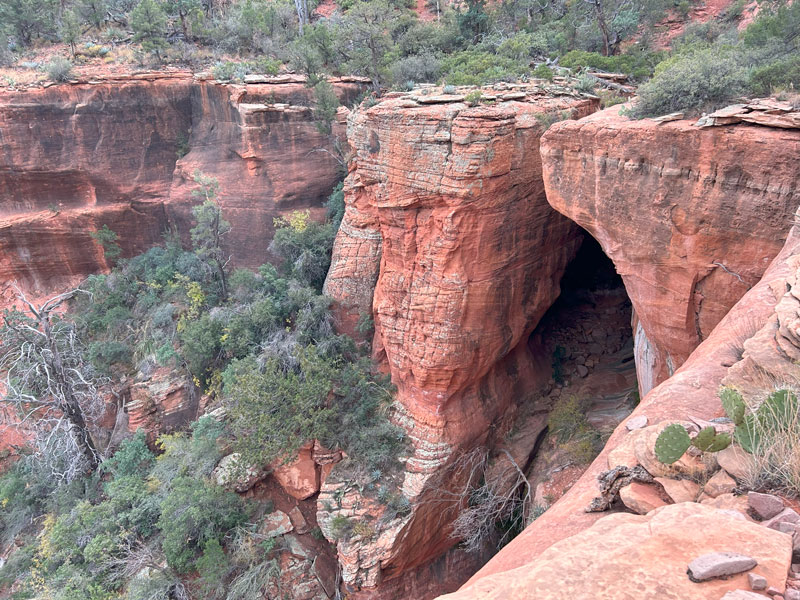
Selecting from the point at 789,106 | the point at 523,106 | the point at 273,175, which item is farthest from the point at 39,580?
the point at 789,106

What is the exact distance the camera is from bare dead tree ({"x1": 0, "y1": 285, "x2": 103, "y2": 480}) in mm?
12781

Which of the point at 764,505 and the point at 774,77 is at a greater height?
the point at 774,77

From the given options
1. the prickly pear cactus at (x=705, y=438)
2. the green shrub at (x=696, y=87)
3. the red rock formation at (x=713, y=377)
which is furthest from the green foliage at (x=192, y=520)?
the green shrub at (x=696, y=87)

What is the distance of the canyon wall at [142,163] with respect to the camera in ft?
50.4

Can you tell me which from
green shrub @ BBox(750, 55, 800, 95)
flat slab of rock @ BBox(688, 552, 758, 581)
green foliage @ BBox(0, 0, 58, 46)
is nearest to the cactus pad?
flat slab of rock @ BBox(688, 552, 758, 581)

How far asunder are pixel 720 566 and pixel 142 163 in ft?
62.3

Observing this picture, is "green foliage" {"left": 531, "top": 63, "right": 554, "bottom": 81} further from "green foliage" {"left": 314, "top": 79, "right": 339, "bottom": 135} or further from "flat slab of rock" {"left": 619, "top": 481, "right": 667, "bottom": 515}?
"flat slab of rock" {"left": 619, "top": 481, "right": 667, "bottom": 515}

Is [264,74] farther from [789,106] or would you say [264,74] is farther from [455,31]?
[789,106]

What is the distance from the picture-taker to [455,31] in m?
17.5

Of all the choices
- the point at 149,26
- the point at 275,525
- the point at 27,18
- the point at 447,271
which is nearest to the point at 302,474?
the point at 275,525

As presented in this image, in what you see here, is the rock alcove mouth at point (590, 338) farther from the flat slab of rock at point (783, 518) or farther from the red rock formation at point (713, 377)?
the flat slab of rock at point (783, 518)

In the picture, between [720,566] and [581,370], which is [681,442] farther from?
[581,370]

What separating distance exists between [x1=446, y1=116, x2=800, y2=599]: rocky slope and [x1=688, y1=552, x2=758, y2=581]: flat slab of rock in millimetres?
Answer: 49

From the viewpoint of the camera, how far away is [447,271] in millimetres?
10273
